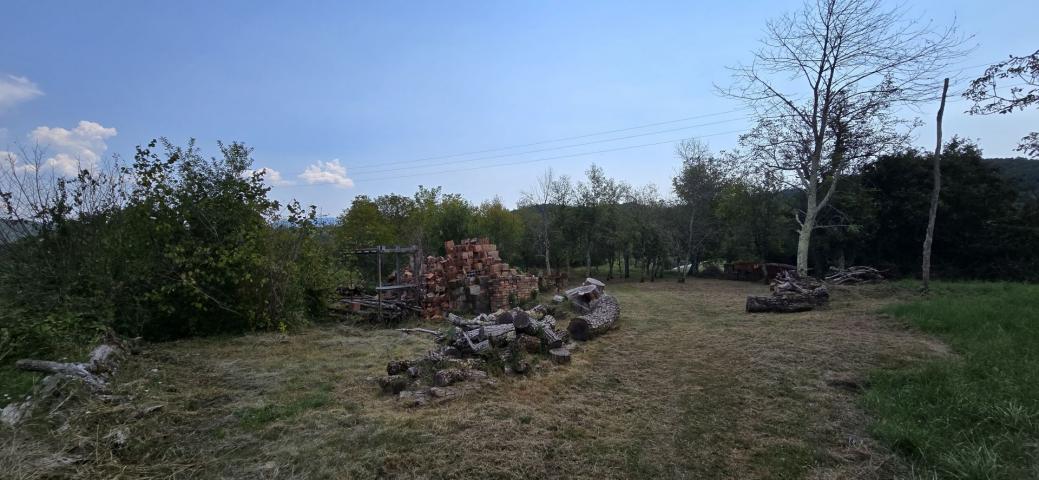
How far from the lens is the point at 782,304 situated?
9.24 meters

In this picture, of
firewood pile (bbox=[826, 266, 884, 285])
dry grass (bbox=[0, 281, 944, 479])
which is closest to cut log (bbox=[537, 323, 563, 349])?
dry grass (bbox=[0, 281, 944, 479])

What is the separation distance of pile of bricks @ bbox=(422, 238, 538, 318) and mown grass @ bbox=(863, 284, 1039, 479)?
7.70m

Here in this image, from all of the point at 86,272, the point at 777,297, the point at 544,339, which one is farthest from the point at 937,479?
the point at 86,272

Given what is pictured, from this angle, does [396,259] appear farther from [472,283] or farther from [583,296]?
[583,296]

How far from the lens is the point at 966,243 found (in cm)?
1565

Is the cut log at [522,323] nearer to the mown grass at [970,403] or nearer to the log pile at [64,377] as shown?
the mown grass at [970,403]

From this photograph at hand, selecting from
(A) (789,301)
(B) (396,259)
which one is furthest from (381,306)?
(A) (789,301)

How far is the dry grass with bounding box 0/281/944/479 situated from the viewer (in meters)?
3.07

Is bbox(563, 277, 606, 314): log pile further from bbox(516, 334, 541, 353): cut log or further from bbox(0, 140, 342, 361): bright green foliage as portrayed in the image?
bbox(0, 140, 342, 361): bright green foliage

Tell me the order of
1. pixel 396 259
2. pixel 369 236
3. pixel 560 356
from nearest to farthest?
pixel 560 356 → pixel 396 259 → pixel 369 236

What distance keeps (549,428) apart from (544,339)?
2.48 metres

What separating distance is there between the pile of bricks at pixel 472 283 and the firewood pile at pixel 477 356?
12.3 feet

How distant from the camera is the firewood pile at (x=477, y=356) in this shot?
4.66m

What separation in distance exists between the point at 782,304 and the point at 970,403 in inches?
233
